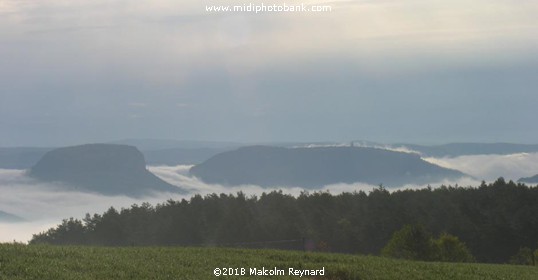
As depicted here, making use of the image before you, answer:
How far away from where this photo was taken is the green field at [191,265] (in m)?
19.6

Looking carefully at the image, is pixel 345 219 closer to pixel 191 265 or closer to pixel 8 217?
pixel 191 265

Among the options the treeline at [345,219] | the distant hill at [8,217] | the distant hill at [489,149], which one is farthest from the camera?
the distant hill at [489,149]

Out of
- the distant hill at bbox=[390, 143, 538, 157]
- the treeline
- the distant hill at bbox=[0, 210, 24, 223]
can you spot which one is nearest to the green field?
the treeline

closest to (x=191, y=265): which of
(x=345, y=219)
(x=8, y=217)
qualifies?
(x=345, y=219)

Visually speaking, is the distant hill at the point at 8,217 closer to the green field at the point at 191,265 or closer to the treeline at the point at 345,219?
the treeline at the point at 345,219

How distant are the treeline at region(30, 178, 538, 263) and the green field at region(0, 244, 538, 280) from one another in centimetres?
3611

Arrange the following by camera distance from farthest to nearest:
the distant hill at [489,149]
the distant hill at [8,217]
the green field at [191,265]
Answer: the distant hill at [489,149] → the distant hill at [8,217] → the green field at [191,265]

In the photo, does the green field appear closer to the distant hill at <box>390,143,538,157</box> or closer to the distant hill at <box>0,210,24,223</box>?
the distant hill at <box>0,210,24,223</box>

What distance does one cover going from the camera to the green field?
19.6 m

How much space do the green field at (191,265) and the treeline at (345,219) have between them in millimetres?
36111

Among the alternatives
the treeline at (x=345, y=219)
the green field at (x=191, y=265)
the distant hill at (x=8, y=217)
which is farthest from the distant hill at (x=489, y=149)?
the green field at (x=191, y=265)

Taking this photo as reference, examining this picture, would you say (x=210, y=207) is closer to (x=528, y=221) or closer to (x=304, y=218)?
(x=304, y=218)

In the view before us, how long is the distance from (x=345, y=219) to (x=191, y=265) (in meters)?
48.9

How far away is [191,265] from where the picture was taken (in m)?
22.3
